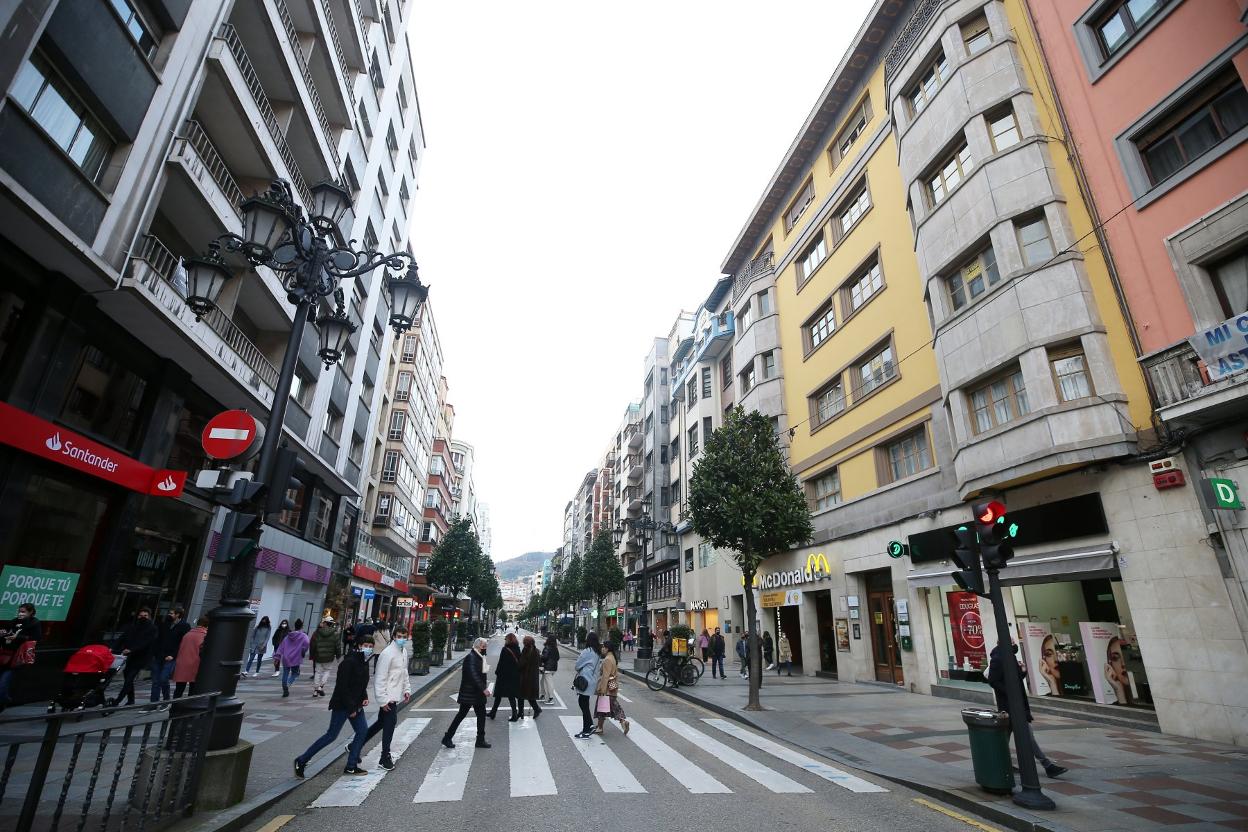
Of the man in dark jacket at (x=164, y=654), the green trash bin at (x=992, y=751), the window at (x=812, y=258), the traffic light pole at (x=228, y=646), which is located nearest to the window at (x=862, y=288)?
the window at (x=812, y=258)

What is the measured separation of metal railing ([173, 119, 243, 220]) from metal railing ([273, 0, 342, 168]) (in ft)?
15.5

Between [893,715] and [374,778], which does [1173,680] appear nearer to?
[893,715]

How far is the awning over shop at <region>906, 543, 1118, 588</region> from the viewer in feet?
38.7

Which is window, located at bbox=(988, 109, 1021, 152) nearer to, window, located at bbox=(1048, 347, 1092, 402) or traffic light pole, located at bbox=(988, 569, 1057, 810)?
window, located at bbox=(1048, 347, 1092, 402)

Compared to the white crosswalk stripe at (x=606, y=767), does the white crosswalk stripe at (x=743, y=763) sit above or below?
below

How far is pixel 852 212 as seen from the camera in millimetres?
23312

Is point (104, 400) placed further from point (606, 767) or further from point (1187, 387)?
point (1187, 387)

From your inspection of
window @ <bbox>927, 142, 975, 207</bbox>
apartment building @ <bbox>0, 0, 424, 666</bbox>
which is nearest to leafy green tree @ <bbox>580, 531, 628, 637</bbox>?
apartment building @ <bbox>0, 0, 424, 666</bbox>

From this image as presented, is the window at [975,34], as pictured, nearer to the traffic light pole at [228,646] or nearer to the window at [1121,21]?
the window at [1121,21]

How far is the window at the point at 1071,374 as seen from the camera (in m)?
12.5

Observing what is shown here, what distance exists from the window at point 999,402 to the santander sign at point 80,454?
19.2 m

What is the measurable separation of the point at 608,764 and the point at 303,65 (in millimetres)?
20937

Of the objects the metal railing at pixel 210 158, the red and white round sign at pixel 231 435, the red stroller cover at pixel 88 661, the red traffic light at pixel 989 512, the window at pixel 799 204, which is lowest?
the red stroller cover at pixel 88 661

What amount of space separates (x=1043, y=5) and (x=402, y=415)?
39.1 m
